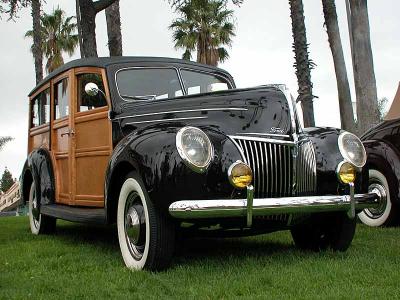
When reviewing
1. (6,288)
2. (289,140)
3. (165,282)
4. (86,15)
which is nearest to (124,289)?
(165,282)

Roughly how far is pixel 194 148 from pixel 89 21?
8213mm

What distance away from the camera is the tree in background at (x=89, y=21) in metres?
11.5

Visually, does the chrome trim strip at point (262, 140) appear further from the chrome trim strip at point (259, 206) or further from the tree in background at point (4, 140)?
the tree in background at point (4, 140)

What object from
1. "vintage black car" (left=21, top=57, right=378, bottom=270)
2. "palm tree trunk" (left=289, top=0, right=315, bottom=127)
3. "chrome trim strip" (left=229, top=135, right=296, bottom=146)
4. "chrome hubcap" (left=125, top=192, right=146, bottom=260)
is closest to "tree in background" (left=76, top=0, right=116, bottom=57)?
"palm tree trunk" (left=289, top=0, right=315, bottom=127)

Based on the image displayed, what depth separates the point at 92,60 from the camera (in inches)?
235

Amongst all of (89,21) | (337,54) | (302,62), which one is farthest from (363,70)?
(89,21)

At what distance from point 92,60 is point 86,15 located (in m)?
5.94

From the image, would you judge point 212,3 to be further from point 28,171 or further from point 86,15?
point 28,171

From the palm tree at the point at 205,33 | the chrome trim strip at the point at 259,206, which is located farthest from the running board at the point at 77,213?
the palm tree at the point at 205,33

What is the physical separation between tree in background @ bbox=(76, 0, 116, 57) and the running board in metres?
5.69

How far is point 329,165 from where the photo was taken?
15.1 ft

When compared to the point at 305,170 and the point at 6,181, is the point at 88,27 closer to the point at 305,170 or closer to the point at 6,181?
the point at 305,170

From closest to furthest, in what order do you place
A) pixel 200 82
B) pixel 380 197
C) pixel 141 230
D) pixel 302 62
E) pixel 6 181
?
pixel 141 230
pixel 200 82
pixel 380 197
pixel 302 62
pixel 6 181

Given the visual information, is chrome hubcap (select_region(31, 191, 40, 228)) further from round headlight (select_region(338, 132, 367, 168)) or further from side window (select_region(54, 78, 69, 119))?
round headlight (select_region(338, 132, 367, 168))
